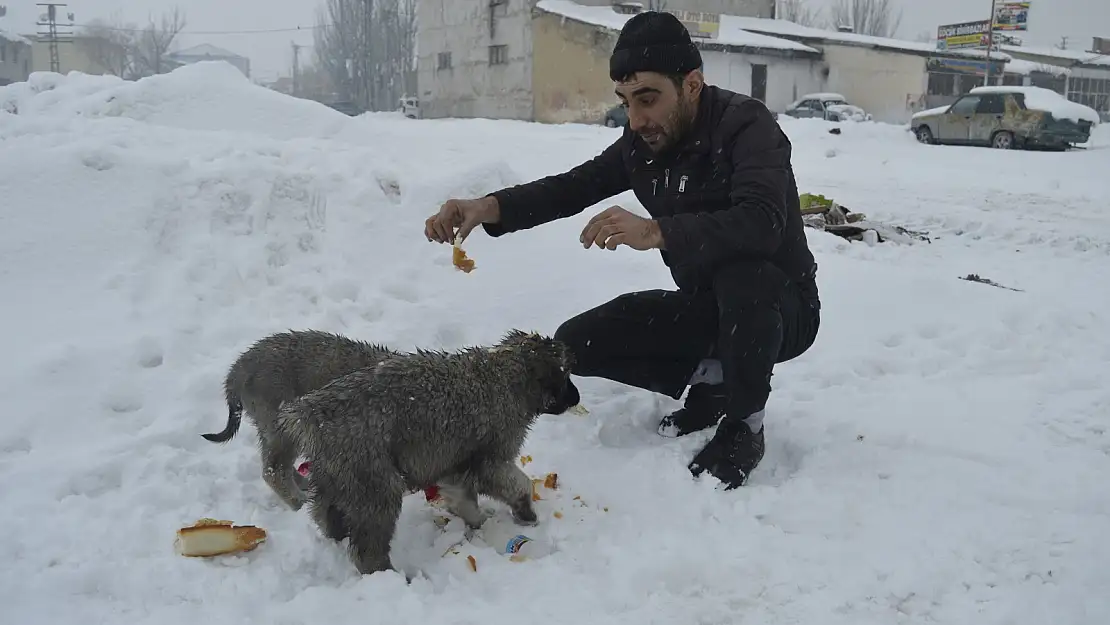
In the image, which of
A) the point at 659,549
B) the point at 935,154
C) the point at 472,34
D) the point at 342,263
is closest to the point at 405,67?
the point at 472,34

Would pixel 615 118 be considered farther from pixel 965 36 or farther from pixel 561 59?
pixel 965 36

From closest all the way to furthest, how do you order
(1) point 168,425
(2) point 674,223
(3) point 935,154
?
(2) point 674,223, (1) point 168,425, (3) point 935,154

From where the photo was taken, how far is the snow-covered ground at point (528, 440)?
280 cm

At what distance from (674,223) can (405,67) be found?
2120 inches

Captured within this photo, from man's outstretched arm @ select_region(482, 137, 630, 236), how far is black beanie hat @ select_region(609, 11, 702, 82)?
0.59 m

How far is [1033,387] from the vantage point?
4570 millimetres

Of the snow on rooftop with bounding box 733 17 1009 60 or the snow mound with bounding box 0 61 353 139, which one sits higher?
the snow on rooftop with bounding box 733 17 1009 60

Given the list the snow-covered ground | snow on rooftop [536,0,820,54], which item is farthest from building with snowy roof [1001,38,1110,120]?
the snow-covered ground

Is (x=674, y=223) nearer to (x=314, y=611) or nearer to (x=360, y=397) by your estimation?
(x=360, y=397)

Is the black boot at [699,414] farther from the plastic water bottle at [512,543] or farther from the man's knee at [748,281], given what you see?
the plastic water bottle at [512,543]

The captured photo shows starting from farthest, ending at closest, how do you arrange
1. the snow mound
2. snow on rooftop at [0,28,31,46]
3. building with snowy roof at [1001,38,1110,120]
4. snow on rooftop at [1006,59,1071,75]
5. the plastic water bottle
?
snow on rooftop at [0,28,31,46] < building with snowy roof at [1001,38,1110,120] < snow on rooftop at [1006,59,1071,75] < the snow mound < the plastic water bottle

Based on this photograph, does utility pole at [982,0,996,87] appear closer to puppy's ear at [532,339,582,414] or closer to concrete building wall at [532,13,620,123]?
concrete building wall at [532,13,620,123]

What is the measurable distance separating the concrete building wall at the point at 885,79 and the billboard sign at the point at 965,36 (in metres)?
5.64

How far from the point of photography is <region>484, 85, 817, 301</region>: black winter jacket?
325 centimetres
